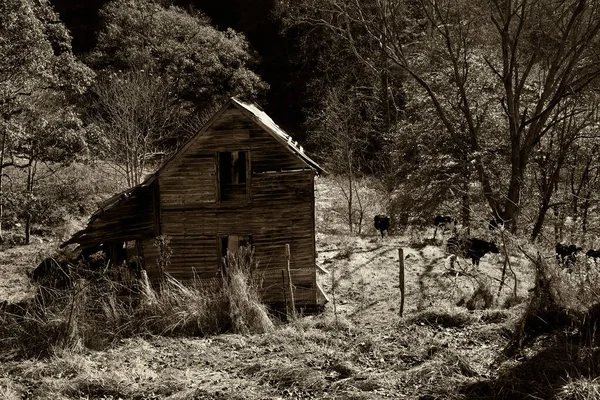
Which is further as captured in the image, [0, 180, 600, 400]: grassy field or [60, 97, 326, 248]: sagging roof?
[60, 97, 326, 248]: sagging roof

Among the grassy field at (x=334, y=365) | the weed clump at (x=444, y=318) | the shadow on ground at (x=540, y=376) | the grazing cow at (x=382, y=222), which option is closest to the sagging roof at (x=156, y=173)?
the grassy field at (x=334, y=365)

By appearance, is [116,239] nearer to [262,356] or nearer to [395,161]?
[262,356]

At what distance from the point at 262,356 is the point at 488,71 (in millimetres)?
21675

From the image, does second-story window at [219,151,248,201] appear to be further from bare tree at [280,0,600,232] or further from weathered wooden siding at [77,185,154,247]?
bare tree at [280,0,600,232]

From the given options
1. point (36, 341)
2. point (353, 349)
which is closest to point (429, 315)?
point (353, 349)

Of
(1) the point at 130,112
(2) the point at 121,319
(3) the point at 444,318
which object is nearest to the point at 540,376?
(3) the point at 444,318

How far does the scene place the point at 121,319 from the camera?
1152 centimetres

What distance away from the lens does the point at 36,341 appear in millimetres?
10766

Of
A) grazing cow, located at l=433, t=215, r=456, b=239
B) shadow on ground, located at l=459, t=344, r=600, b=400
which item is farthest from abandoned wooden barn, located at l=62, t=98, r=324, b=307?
shadow on ground, located at l=459, t=344, r=600, b=400

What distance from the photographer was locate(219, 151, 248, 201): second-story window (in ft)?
61.0

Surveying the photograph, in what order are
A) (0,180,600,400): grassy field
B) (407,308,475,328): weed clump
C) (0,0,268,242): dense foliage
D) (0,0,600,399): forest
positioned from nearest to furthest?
(0,180,600,400): grassy field → (0,0,600,399): forest → (407,308,475,328): weed clump → (0,0,268,242): dense foliage

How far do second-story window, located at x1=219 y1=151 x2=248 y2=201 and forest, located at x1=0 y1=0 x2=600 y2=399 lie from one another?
12.8ft

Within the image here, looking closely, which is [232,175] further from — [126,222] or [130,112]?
[130,112]

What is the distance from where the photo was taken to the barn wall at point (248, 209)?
18.3m
